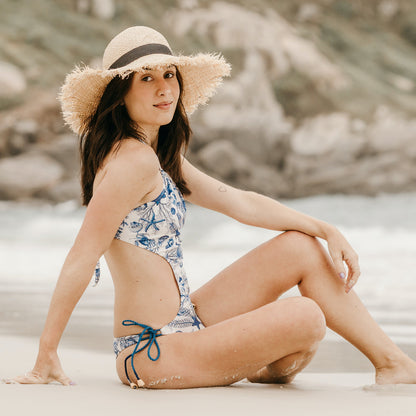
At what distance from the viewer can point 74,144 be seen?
21625 millimetres

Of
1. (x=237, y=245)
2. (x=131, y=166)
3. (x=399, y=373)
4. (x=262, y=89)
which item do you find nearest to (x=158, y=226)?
(x=131, y=166)

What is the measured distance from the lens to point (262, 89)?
85.7 feet

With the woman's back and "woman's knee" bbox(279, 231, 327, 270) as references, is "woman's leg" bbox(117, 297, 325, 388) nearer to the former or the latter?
the woman's back

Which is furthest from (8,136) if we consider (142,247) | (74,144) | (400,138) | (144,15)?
(142,247)

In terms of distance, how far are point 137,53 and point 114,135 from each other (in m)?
0.27

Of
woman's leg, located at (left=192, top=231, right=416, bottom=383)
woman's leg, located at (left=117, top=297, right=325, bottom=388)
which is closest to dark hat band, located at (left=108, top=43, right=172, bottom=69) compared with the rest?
woman's leg, located at (left=192, top=231, right=416, bottom=383)

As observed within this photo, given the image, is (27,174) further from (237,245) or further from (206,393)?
(206,393)

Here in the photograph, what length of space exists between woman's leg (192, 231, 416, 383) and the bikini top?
0.76 feet

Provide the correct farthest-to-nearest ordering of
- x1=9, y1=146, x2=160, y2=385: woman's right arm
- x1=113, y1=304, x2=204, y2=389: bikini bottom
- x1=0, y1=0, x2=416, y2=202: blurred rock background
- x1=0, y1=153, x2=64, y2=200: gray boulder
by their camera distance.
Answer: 1. x1=0, y1=0, x2=416, y2=202: blurred rock background
2. x1=0, y1=153, x2=64, y2=200: gray boulder
3. x1=113, y1=304, x2=204, y2=389: bikini bottom
4. x1=9, y1=146, x2=160, y2=385: woman's right arm

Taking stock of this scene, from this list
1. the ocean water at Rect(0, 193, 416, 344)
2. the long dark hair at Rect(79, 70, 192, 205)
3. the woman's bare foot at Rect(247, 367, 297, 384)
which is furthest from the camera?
the ocean water at Rect(0, 193, 416, 344)

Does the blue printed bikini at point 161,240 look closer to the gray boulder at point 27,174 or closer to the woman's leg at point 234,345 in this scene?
the woman's leg at point 234,345

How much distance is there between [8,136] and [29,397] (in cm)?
2034

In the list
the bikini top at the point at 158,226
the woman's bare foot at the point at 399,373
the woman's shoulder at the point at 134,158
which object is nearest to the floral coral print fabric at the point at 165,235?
the bikini top at the point at 158,226

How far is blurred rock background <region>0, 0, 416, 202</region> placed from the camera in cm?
2166
